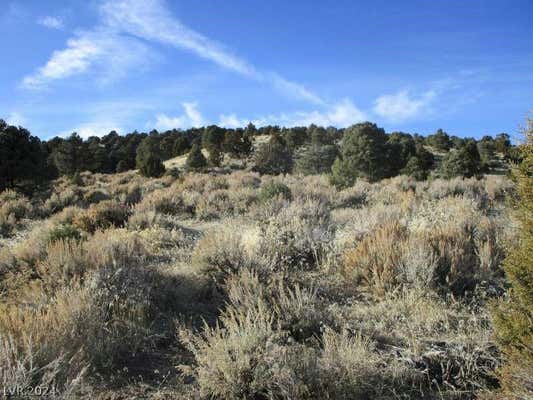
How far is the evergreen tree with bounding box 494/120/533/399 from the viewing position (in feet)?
8.22

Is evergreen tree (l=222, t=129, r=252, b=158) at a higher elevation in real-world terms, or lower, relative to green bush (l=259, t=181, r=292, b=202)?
higher

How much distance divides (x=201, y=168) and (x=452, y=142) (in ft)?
129

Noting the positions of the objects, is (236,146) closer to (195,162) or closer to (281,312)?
(195,162)

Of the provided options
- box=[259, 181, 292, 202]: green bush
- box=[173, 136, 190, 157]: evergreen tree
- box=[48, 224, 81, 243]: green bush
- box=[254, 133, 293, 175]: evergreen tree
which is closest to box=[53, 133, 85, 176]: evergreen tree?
box=[173, 136, 190, 157]: evergreen tree

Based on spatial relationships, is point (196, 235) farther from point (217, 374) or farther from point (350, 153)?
point (350, 153)

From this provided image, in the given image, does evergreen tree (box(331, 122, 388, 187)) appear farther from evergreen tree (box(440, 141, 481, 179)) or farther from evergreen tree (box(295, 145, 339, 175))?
evergreen tree (box(295, 145, 339, 175))

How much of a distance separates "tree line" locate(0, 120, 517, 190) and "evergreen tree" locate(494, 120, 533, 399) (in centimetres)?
1530

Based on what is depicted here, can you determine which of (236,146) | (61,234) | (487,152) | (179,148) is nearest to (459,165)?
(487,152)

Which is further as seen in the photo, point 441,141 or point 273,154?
point 441,141

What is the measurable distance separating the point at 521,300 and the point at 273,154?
44.7 metres

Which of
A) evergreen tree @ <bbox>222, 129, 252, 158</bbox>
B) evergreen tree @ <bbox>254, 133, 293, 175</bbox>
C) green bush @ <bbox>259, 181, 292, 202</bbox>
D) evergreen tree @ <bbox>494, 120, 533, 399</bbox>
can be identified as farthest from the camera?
evergreen tree @ <bbox>222, 129, 252, 158</bbox>

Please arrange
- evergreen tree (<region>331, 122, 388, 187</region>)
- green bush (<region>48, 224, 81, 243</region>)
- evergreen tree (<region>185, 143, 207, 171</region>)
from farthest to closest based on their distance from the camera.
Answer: evergreen tree (<region>185, 143, 207, 171</region>) → evergreen tree (<region>331, 122, 388, 187</region>) → green bush (<region>48, 224, 81, 243</region>)

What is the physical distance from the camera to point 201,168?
39.6m

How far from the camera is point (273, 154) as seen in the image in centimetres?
4688
